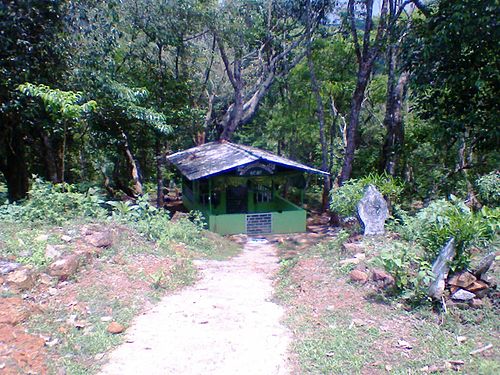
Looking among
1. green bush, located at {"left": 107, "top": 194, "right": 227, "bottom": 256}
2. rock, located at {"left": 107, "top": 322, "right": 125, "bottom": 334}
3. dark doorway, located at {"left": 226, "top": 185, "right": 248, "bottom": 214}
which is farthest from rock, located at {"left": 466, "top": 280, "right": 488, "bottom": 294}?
dark doorway, located at {"left": 226, "top": 185, "right": 248, "bottom": 214}

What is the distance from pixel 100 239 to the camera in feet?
22.5

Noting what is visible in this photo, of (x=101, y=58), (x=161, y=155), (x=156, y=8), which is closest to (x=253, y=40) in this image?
(x=156, y=8)

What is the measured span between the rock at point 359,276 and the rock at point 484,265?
4.37 feet

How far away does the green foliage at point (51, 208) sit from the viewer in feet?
24.6

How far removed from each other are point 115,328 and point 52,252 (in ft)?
6.41

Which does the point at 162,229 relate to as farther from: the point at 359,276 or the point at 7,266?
the point at 359,276

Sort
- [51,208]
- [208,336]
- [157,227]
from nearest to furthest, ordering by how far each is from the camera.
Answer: [208,336], [51,208], [157,227]

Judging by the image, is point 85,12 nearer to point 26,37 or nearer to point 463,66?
point 26,37

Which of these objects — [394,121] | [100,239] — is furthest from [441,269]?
[394,121]

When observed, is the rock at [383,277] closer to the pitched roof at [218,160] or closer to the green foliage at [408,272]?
the green foliage at [408,272]

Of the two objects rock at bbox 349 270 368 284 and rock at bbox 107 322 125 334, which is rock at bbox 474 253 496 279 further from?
rock at bbox 107 322 125 334

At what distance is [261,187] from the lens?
55.2 feet

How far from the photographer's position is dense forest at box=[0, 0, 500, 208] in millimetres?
9633

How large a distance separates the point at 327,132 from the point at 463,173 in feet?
31.4
